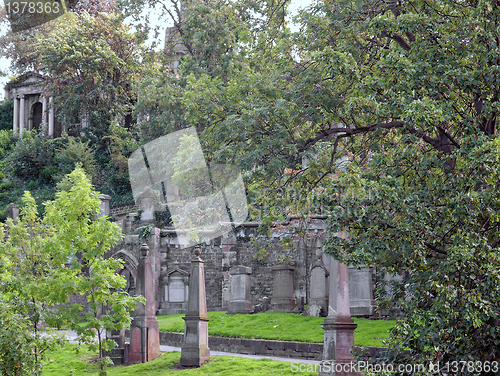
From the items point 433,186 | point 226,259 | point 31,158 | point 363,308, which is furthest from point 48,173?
point 433,186

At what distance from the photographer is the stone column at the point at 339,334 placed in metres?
11.2

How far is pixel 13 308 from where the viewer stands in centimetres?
1186

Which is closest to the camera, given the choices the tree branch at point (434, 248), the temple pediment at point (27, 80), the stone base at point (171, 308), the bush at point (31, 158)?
the tree branch at point (434, 248)

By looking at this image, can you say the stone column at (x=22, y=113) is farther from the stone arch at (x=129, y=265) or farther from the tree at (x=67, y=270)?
the tree at (x=67, y=270)

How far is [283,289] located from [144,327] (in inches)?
302

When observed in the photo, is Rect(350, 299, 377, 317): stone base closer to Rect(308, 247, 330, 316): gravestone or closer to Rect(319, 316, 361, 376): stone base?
Rect(308, 247, 330, 316): gravestone

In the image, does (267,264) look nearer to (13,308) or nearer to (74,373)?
(74,373)

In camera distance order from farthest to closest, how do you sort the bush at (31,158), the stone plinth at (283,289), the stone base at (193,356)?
the bush at (31,158)
the stone plinth at (283,289)
the stone base at (193,356)

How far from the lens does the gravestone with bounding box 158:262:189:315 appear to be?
26719 millimetres

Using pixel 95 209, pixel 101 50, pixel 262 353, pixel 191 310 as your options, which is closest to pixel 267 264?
pixel 262 353

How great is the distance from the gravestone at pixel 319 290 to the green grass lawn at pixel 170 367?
18.2 ft

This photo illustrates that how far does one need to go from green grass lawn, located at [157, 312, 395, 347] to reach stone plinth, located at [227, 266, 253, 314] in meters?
0.55

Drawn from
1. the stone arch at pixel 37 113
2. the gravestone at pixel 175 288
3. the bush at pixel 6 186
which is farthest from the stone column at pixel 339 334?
the stone arch at pixel 37 113

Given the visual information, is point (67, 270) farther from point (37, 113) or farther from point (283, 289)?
point (37, 113)
